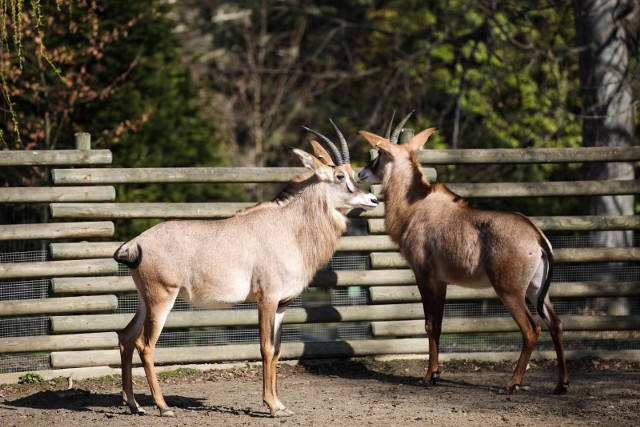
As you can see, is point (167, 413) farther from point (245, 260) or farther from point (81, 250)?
point (81, 250)

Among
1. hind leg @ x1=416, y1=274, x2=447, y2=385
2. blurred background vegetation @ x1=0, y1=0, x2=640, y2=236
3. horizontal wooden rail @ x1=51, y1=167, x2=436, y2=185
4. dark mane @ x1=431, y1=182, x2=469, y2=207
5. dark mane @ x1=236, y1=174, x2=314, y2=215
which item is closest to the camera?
dark mane @ x1=236, y1=174, x2=314, y2=215

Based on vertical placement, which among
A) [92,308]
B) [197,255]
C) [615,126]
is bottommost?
[92,308]

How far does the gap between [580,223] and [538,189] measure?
1.89 feet

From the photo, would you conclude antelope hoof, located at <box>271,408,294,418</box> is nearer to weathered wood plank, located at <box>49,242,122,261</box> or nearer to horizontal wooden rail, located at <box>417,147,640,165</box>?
weathered wood plank, located at <box>49,242,122,261</box>

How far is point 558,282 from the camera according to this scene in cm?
1072

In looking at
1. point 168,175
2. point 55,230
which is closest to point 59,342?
point 55,230

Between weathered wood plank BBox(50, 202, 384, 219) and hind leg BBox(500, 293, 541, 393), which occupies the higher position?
weathered wood plank BBox(50, 202, 384, 219)

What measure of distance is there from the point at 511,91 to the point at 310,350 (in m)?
10.1

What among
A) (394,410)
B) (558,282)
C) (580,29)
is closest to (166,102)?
(580,29)

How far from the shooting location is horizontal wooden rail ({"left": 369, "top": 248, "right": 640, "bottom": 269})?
1057 centimetres

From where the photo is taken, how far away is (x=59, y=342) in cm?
973

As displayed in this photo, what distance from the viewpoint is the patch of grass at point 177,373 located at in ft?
32.8

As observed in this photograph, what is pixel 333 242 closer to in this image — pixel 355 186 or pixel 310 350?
pixel 355 186

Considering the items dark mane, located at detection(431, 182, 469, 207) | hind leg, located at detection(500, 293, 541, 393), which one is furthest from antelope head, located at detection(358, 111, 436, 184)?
hind leg, located at detection(500, 293, 541, 393)
